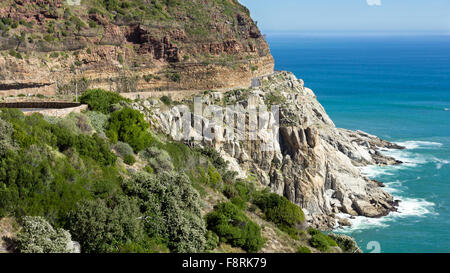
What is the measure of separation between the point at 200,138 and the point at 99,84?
11.9 meters

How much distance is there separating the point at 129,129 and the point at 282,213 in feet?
26.1

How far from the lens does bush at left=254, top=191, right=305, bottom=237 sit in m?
22.7

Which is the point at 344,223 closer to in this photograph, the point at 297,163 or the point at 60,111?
the point at 297,163

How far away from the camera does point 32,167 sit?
1647 cm

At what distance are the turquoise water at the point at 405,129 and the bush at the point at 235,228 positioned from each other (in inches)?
620

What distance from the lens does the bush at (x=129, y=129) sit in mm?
23547

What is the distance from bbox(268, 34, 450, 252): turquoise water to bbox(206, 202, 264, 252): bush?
15.7 m

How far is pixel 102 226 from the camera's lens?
1560 cm

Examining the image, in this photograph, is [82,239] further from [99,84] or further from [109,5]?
[109,5]

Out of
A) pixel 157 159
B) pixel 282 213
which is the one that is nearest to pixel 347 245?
pixel 282 213

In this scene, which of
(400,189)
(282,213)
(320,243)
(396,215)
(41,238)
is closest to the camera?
(41,238)

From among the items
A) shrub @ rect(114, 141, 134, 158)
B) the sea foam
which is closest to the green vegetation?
shrub @ rect(114, 141, 134, 158)

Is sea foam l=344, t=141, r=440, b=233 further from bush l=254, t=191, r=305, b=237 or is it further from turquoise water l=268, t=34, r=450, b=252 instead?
bush l=254, t=191, r=305, b=237
